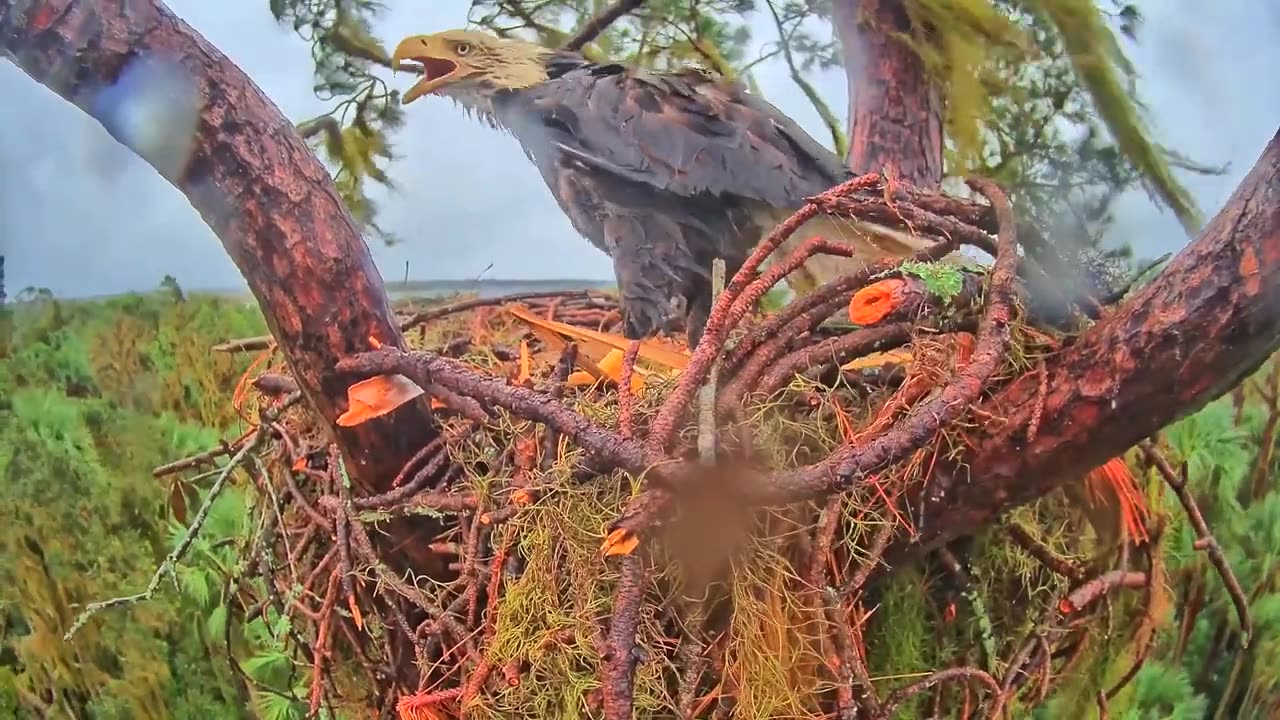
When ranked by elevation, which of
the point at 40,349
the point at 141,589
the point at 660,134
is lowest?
the point at 141,589

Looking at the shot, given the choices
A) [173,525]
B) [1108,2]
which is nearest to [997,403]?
[1108,2]

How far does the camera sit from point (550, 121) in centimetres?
92

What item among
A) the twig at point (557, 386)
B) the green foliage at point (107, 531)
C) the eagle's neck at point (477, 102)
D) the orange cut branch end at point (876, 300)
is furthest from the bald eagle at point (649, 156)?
the green foliage at point (107, 531)

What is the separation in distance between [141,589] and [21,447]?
0.21 m

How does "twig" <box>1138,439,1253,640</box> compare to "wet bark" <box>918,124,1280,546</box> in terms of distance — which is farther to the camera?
"twig" <box>1138,439,1253,640</box>

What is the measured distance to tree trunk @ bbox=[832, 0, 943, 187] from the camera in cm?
85

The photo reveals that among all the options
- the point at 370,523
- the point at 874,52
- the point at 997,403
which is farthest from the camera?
the point at 874,52

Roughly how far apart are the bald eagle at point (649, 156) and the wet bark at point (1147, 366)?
0.33m

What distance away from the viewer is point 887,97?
35.6 inches

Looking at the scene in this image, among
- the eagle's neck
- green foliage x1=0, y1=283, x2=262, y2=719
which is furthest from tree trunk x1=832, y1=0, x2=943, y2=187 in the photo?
green foliage x1=0, y1=283, x2=262, y2=719

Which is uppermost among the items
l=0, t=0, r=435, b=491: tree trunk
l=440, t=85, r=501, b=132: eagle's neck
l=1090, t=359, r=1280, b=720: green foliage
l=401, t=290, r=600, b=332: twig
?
l=440, t=85, r=501, b=132: eagle's neck

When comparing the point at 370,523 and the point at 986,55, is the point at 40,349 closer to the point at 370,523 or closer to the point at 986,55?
the point at 370,523

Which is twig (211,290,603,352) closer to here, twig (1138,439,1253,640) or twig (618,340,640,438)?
twig (618,340,640,438)

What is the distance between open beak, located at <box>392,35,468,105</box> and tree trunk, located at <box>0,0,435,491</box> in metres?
0.27
